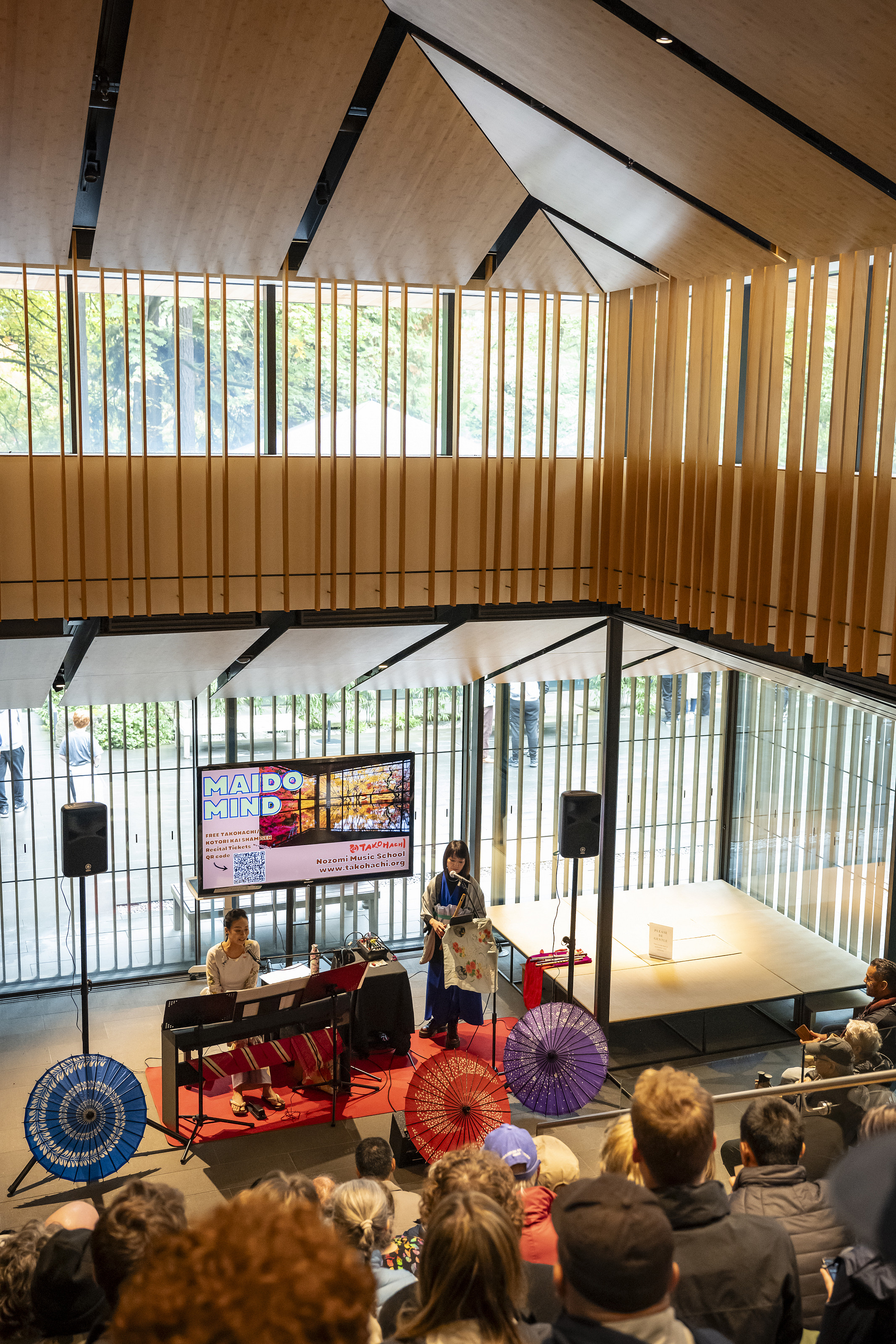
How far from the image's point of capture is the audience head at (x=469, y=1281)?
2.02 metres

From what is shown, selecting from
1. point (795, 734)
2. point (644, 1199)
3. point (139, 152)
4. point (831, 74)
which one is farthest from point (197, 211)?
point (795, 734)

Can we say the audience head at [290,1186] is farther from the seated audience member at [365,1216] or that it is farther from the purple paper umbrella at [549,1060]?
the purple paper umbrella at [549,1060]

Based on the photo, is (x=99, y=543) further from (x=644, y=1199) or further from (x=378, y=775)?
(x=644, y=1199)

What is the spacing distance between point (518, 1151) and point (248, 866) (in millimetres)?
4400

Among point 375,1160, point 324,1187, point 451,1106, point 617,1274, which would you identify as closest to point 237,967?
point 451,1106

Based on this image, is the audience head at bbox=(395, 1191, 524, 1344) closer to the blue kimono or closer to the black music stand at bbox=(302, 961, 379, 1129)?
the black music stand at bbox=(302, 961, 379, 1129)

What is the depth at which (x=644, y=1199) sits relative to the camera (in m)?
1.93

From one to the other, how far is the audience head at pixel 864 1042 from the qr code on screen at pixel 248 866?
4093mm

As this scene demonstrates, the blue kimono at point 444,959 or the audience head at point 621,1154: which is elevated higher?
the audience head at point 621,1154

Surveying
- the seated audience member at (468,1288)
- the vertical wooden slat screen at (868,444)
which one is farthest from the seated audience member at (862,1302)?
the vertical wooden slat screen at (868,444)

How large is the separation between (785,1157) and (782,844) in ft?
18.9

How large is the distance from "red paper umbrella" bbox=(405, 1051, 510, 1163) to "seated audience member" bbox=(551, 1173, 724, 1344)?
3.79m

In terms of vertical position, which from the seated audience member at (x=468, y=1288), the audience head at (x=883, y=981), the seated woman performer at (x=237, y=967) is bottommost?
the seated woman performer at (x=237, y=967)

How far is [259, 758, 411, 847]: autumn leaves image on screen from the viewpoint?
8.07m
